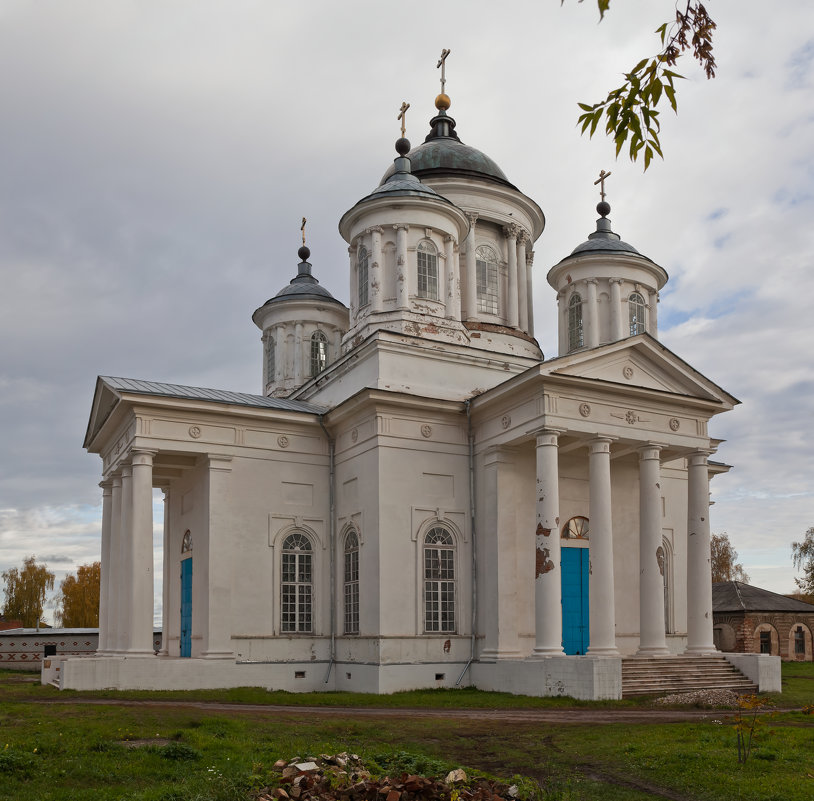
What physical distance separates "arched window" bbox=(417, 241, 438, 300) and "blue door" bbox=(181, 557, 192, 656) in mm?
8720

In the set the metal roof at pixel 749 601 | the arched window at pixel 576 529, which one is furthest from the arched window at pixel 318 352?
the metal roof at pixel 749 601

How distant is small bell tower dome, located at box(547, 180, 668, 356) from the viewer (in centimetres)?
2712

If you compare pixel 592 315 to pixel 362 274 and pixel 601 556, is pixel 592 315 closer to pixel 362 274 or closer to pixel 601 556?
pixel 362 274

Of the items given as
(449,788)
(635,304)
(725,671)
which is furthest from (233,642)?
(635,304)

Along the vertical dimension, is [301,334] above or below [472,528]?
above

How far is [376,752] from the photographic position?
984cm

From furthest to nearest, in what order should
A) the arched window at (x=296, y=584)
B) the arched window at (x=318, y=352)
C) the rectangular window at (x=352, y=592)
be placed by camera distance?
the arched window at (x=318, y=352), the arched window at (x=296, y=584), the rectangular window at (x=352, y=592)

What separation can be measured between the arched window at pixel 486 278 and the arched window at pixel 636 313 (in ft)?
13.9

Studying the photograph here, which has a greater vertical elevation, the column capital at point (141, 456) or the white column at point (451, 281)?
the white column at point (451, 281)

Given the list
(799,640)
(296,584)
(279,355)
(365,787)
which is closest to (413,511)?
(296,584)

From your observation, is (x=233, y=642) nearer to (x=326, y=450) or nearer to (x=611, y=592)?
(x=326, y=450)

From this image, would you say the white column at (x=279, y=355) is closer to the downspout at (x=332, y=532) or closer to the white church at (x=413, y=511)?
the white church at (x=413, y=511)

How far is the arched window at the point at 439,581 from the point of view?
2045cm

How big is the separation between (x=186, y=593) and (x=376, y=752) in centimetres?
1374
